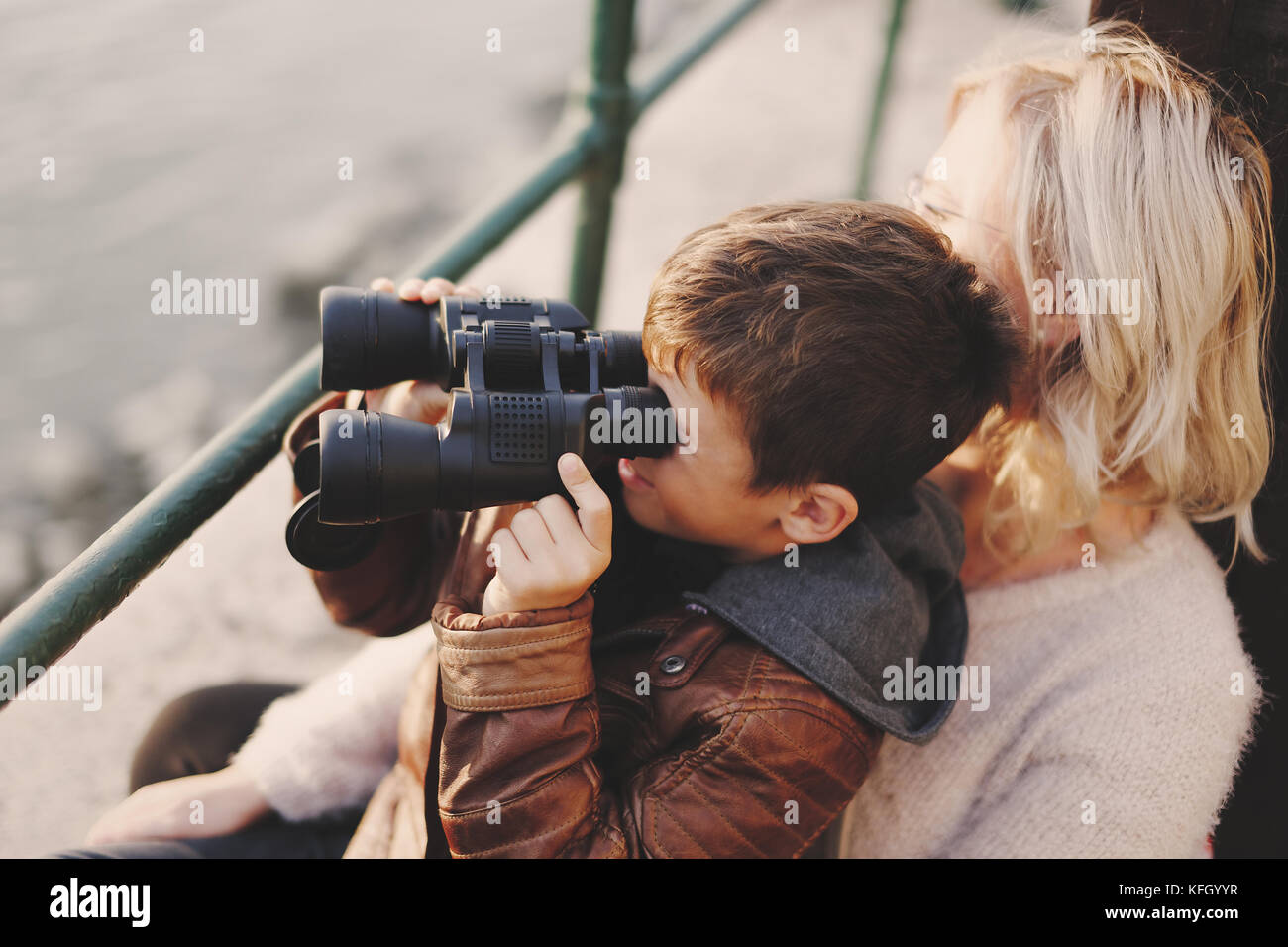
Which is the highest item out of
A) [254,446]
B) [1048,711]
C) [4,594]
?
[254,446]

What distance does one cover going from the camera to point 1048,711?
1322 mm

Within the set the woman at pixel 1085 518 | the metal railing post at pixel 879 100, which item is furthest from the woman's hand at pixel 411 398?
the metal railing post at pixel 879 100

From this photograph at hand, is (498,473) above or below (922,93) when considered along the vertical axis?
below

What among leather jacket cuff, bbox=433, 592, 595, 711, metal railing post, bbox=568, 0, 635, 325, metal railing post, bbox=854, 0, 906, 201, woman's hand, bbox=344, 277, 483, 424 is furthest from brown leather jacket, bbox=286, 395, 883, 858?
metal railing post, bbox=854, 0, 906, 201

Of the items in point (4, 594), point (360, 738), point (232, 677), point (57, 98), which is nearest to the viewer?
point (360, 738)

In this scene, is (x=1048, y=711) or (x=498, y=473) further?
(x=1048, y=711)

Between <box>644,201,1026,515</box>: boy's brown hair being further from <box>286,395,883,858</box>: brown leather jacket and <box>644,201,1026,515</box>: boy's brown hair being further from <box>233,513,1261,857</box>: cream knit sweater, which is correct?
<box>233,513,1261,857</box>: cream knit sweater

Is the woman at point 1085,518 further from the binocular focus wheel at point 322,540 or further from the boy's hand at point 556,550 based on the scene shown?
the boy's hand at point 556,550

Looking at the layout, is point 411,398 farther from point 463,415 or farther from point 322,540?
point 463,415

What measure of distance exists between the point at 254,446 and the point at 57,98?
4.39m

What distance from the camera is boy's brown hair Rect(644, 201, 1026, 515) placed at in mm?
1130

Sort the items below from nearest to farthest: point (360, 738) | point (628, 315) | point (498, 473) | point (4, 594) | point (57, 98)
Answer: point (498, 473), point (360, 738), point (4, 594), point (628, 315), point (57, 98)
